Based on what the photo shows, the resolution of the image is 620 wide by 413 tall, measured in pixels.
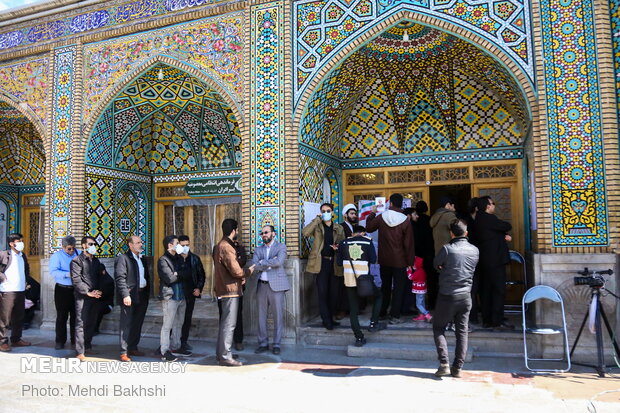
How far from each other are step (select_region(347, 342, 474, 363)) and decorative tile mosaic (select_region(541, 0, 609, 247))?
178cm

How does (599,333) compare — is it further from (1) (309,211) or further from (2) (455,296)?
(1) (309,211)

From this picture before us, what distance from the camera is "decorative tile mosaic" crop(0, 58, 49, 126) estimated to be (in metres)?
8.56

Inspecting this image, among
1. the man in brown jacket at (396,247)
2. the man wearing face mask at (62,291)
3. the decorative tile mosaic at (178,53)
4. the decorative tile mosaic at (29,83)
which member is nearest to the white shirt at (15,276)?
the man wearing face mask at (62,291)

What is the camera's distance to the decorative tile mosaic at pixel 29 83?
28.1 feet

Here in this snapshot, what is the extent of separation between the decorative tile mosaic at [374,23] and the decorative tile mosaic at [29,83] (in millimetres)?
4547

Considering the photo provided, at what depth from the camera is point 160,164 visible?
9852 millimetres

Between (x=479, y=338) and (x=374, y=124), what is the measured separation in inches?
157

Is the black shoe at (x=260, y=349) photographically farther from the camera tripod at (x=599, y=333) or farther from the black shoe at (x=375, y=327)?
the camera tripod at (x=599, y=333)

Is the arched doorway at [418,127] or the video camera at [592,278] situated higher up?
the arched doorway at [418,127]

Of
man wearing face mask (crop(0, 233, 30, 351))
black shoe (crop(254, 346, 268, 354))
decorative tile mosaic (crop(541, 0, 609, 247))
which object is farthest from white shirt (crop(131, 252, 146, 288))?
decorative tile mosaic (crop(541, 0, 609, 247))

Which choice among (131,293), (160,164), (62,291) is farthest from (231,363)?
(160,164)

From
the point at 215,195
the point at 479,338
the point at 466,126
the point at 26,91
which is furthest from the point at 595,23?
the point at 26,91

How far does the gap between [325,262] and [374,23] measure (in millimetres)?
3104

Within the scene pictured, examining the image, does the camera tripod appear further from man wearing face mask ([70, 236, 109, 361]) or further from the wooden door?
the wooden door
